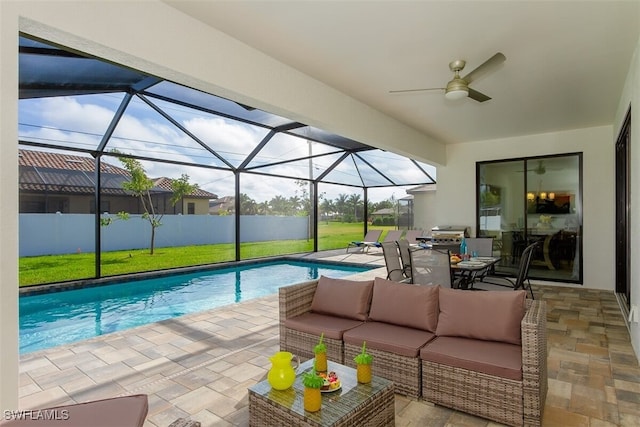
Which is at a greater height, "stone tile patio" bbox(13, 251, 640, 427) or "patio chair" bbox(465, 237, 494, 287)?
"patio chair" bbox(465, 237, 494, 287)

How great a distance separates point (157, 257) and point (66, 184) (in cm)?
256

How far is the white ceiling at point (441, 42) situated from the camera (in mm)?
2736

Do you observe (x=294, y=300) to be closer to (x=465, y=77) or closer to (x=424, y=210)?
(x=465, y=77)

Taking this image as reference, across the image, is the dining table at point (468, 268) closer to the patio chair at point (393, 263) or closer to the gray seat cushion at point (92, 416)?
the patio chair at point (393, 263)

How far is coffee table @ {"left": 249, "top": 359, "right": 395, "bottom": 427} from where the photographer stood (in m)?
1.77

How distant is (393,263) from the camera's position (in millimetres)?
4930

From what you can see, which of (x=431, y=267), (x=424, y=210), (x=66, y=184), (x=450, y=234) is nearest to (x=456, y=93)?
(x=431, y=267)

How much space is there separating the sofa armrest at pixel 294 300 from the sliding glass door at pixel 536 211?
5.42m

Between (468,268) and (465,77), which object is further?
(468,268)

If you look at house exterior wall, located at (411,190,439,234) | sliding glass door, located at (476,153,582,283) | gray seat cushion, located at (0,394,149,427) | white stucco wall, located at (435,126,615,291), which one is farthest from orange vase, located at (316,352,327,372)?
house exterior wall, located at (411,190,439,234)

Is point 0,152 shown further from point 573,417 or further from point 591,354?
point 591,354

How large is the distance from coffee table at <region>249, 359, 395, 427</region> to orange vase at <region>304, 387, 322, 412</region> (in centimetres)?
2

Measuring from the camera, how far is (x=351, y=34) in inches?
123

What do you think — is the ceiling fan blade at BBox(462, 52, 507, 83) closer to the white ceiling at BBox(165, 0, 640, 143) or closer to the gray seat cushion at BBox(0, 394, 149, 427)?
the white ceiling at BBox(165, 0, 640, 143)
